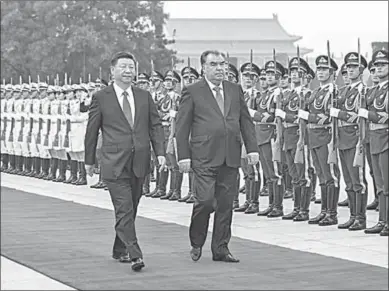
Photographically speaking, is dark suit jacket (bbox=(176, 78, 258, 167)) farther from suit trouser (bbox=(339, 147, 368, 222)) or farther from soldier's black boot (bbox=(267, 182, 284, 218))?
soldier's black boot (bbox=(267, 182, 284, 218))

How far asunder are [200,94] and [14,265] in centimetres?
206

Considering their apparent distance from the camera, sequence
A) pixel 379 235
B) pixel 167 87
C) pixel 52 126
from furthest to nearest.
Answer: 1. pixel 52 126
2. pixel 167 87
3. pixel 379 235

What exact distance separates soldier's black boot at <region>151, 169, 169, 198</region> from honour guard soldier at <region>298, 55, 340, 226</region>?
162 inches

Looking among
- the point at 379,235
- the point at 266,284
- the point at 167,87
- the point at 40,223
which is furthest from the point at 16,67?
the point at 266,284

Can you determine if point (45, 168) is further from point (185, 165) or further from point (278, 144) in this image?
point (185, 165)

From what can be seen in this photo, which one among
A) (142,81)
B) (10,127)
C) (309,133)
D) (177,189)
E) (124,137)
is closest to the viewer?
(124,137)

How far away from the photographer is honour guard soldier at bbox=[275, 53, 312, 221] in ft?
41.5

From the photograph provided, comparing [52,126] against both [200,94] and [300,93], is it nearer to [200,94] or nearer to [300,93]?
[300,93]

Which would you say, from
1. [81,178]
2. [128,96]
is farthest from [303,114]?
[81,178]

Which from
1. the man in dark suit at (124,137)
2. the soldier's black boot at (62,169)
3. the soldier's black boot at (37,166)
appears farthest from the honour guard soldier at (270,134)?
the soldier's black boot at (37,166)

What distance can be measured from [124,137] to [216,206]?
0.95 meters

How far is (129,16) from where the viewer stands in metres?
36.1

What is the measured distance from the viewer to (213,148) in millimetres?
9461

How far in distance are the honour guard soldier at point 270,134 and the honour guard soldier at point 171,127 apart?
219 centimetres
